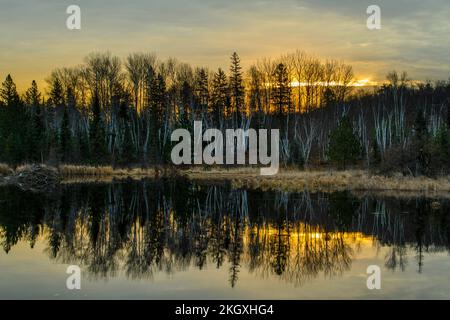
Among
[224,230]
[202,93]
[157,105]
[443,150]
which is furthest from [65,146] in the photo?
[224,230]

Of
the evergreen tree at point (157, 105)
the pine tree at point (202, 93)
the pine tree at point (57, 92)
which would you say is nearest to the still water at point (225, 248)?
the evergreen tree at point (157, 105)

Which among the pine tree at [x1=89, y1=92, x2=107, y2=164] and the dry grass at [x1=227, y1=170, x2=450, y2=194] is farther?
the pine tree at [x1=89, y1=92, x2=107, y2=164]

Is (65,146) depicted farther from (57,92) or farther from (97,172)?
(57,92)

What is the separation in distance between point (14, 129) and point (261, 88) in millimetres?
30293

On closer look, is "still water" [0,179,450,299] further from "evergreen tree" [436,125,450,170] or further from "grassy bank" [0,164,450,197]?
"evergreen tree" [436,125,450,170]

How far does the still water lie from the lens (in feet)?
37.5

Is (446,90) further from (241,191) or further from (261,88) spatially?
(241,191)

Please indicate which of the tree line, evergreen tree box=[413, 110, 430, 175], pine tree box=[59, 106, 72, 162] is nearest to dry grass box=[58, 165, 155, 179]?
pine tree box=[59, 106, 72, 162]

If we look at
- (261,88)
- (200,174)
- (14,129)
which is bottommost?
(200,174)

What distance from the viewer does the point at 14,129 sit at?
57.9 metres

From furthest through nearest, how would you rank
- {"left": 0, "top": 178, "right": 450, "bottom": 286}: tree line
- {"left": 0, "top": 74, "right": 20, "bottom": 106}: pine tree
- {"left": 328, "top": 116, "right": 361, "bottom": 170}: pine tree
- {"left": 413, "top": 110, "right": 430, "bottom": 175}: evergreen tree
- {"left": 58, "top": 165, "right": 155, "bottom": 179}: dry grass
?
Result: {"left": 0, "top": 74, "right": 20, "bottom": 106}: pine tree, {"left": 58, "top": 165, "right": 155, "bottom": 179}: dry grass, {"left": 328, "top": 116, "right": 361, "bottom": 170}: pine tree, {"left": 413, "top": 110, "right": 430, "bottom": 175}: evergreen tree, {"left": 0, "top": 178, "right": 450, "bottom": 286}: tree line

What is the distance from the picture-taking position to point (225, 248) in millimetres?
15453

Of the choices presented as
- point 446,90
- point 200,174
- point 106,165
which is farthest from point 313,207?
point 446,90

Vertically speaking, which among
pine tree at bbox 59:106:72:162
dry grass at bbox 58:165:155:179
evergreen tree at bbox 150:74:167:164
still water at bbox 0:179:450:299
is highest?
evergreen tree at bbox 150:74:167:164
